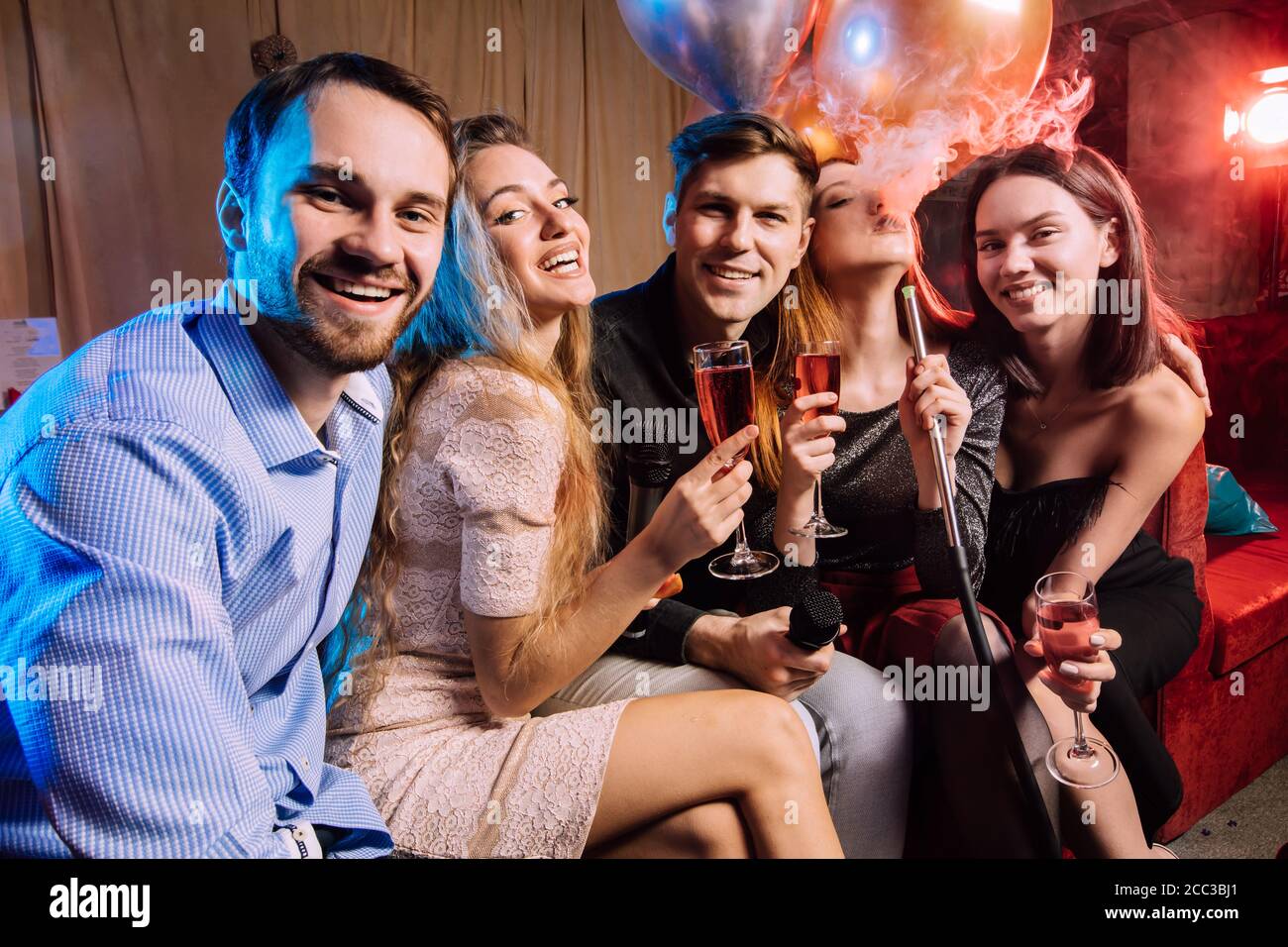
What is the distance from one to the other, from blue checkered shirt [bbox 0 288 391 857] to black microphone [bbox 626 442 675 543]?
522 mm

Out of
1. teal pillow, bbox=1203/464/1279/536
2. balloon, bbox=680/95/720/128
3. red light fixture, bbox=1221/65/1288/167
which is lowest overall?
teal pillow, bbox=1203/464/1279/536

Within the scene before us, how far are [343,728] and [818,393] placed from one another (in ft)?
2.97

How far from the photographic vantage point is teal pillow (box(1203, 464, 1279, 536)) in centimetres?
150

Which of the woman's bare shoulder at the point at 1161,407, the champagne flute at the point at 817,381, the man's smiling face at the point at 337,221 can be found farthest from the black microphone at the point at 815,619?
the man's smiling face at the point at 337,221

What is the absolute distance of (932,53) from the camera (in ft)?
4.59

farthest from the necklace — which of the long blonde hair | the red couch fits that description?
the long blonde hair

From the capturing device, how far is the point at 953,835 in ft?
4.58

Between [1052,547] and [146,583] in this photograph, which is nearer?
[146,583]

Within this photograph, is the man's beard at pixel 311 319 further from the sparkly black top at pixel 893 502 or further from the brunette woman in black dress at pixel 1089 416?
the brunette woman in black dress at pixel 1089 416

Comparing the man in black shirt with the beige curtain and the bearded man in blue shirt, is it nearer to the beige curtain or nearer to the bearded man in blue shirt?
the beige curtain

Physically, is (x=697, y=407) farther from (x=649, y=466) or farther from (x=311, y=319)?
(x=311, y=319)

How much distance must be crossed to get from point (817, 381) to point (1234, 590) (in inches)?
35.9

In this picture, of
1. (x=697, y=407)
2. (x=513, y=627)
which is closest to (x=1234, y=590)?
(x=697, y=407)

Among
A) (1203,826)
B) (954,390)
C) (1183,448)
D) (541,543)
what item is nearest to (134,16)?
(541,543)
